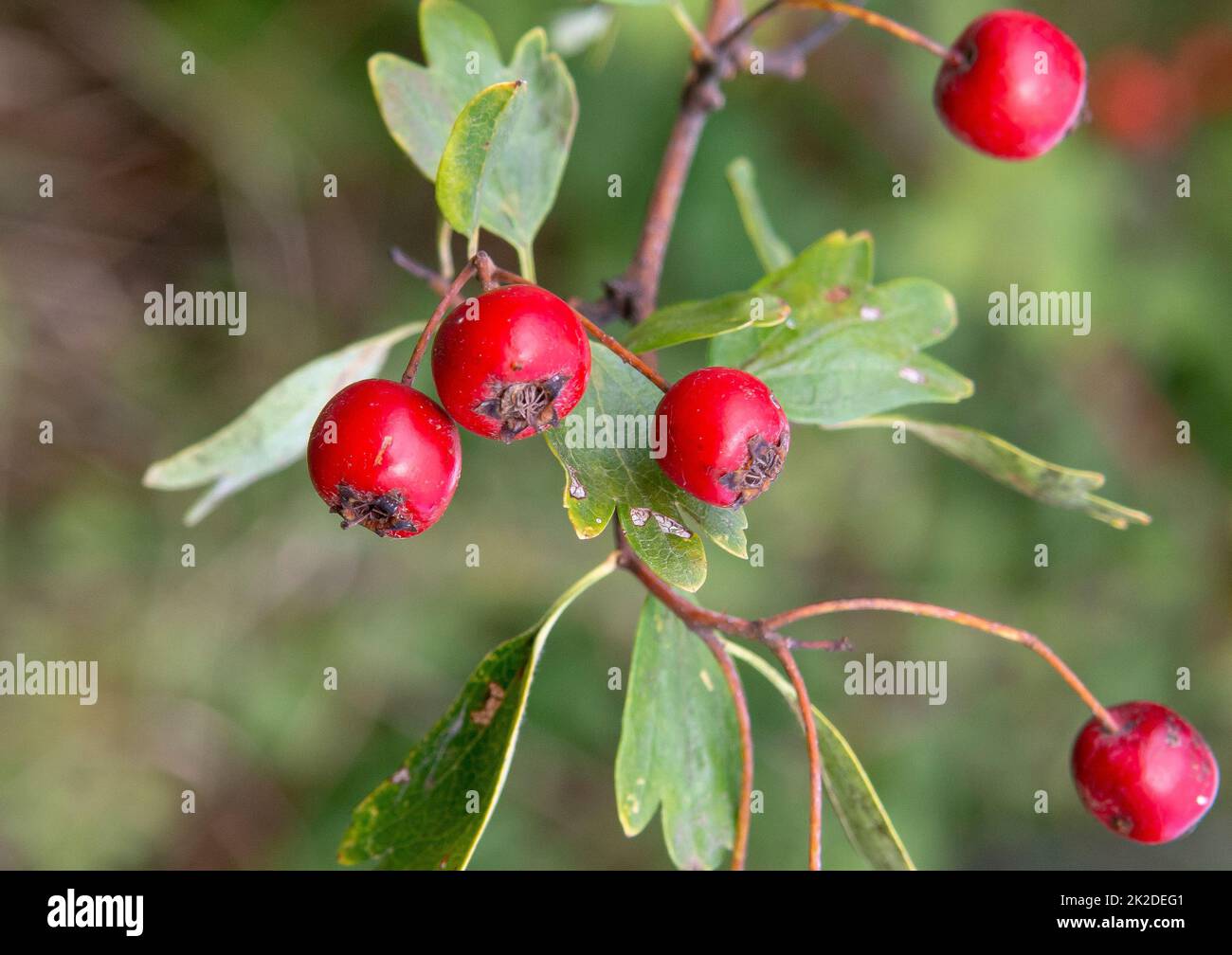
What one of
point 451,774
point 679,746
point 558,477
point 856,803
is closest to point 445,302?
point 451,774

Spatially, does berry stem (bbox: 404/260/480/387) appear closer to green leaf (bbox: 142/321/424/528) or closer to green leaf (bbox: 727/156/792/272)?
green leaf (bbox: 142/321/424/528)

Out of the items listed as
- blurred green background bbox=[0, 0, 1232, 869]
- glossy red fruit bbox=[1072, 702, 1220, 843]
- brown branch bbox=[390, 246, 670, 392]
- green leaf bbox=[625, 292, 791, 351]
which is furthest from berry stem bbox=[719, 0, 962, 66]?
blurred green background bbox=[0, 0, 1232, 869]

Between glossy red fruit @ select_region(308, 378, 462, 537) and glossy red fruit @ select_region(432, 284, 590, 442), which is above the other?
glossy red fruit @ select_region(432, 284, 590, 442)

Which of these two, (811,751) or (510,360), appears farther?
(811,751)

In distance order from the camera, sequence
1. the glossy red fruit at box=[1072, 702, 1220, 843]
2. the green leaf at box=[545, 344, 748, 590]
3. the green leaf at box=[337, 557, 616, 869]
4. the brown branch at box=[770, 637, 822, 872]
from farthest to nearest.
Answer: the glossy red fruit at box=[1072, 702, 1220, 843]
the green leaf at box=[337, 557, 616, 869]
the brown branch at box=[770, 637, 822, 872]
the green leaf at box=[545, 344, 748, 590]

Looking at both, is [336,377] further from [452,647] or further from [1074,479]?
[452,647]

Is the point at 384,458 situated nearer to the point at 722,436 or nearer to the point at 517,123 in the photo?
A: the point at 722,436
